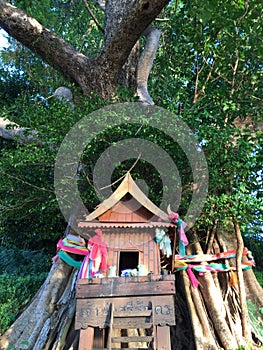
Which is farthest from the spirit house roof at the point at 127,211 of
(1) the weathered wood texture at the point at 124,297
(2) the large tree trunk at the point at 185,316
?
(2) the large tree trunk at the point at 185,316

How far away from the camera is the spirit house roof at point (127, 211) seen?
4387 millimetres

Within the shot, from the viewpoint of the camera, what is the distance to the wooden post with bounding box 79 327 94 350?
361cm

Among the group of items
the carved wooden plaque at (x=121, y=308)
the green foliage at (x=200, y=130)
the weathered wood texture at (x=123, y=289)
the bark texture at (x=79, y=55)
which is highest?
the bark texture at (x=79, y=55)

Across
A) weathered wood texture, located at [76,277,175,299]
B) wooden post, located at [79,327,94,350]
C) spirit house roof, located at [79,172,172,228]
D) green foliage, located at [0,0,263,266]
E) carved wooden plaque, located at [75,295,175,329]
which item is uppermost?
green foliage, located at [0,0,263,266]

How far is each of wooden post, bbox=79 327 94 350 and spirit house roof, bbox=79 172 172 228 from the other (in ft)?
4.36

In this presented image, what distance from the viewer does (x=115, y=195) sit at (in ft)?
14.8

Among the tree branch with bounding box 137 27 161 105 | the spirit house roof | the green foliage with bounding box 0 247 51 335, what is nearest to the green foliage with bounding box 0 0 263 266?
the tree branch with bounding box 137 27 161 105

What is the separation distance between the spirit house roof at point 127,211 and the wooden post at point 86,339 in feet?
4.36

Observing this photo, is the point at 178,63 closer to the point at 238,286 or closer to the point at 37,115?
the point at 37,115

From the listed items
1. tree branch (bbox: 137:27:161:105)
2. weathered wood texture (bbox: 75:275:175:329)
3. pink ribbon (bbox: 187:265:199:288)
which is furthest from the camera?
tree branch (bbox: 137:27:161:105)

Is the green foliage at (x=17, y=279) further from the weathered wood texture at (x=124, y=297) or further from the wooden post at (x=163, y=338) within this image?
the wooden post at (x=163, y=338)

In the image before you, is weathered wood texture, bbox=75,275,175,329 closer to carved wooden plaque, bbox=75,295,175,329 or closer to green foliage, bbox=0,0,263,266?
carved wooden plaque, bbox=75,295,175,329

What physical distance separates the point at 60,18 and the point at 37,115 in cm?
733

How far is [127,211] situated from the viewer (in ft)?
14.9
